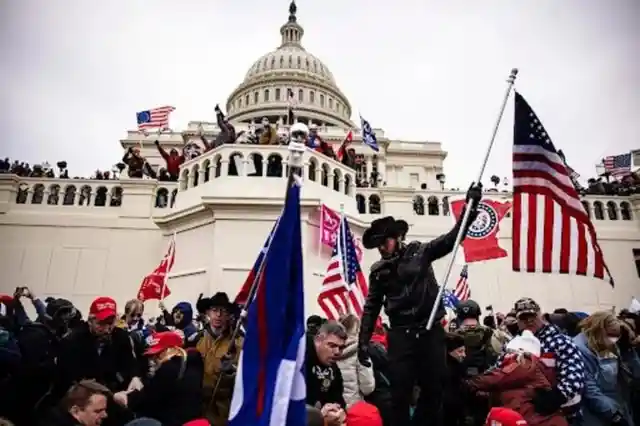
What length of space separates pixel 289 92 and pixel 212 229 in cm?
4190

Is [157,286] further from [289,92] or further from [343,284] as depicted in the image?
[289,92]

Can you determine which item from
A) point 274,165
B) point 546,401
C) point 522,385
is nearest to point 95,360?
point 522,385

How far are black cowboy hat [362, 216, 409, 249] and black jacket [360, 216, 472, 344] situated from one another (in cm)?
16

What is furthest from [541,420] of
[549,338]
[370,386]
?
[370,386]

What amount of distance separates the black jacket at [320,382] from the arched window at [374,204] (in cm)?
1444

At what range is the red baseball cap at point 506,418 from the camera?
10.2ft

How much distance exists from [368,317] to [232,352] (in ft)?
4.13

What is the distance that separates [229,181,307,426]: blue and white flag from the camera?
7.80 ft

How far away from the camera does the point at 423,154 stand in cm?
4888

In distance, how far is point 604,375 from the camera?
4086 millimetres

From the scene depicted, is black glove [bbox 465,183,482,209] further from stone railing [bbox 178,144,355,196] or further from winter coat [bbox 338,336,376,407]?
stone railing [bbox 178,144,355,196]

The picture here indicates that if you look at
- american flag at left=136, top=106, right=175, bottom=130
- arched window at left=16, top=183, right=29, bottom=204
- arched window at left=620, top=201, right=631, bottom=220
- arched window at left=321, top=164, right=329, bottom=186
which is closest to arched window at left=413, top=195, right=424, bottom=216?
arched window at left=321, top=164, right=329, bottom=186

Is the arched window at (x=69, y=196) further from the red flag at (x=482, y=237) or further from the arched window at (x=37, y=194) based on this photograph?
the red flag at (x=482, y=237)

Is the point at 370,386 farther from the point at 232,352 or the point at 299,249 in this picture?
the point at 299,249
